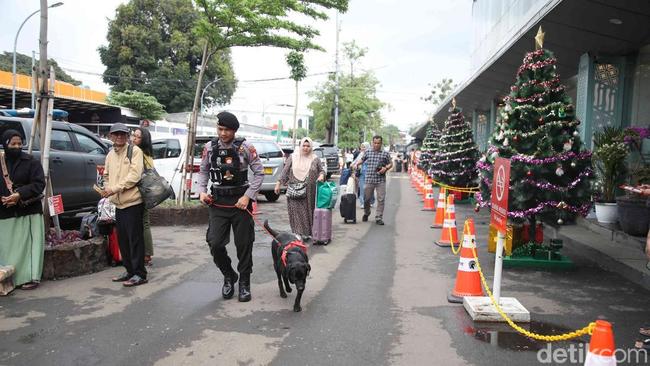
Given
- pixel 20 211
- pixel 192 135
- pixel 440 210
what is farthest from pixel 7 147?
pixel 440 210

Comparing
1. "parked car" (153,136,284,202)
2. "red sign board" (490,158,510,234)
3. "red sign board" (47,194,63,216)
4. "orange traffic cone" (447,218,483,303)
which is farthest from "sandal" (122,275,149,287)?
"parked car" (153,136,284,202)

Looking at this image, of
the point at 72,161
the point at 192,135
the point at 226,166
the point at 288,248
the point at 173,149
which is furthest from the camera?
the point at 173,149

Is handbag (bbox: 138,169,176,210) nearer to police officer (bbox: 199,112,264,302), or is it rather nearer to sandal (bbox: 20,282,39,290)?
police officer (bbox: 199,112,264,302)

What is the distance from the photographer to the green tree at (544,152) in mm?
6637

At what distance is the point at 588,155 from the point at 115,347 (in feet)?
20.4

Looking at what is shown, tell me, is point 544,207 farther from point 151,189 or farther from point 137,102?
point 137,102

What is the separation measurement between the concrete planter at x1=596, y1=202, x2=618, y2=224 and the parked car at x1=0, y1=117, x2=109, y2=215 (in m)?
9.18

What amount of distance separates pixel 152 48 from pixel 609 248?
141 feet

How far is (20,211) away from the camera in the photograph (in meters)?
5.48

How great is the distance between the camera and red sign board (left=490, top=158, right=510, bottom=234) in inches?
183

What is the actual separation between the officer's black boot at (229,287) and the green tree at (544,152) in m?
3.87

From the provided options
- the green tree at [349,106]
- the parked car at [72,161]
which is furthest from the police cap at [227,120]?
the green tree at [349,106]

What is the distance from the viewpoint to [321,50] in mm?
11633

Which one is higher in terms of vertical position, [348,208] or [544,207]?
[544,207]
